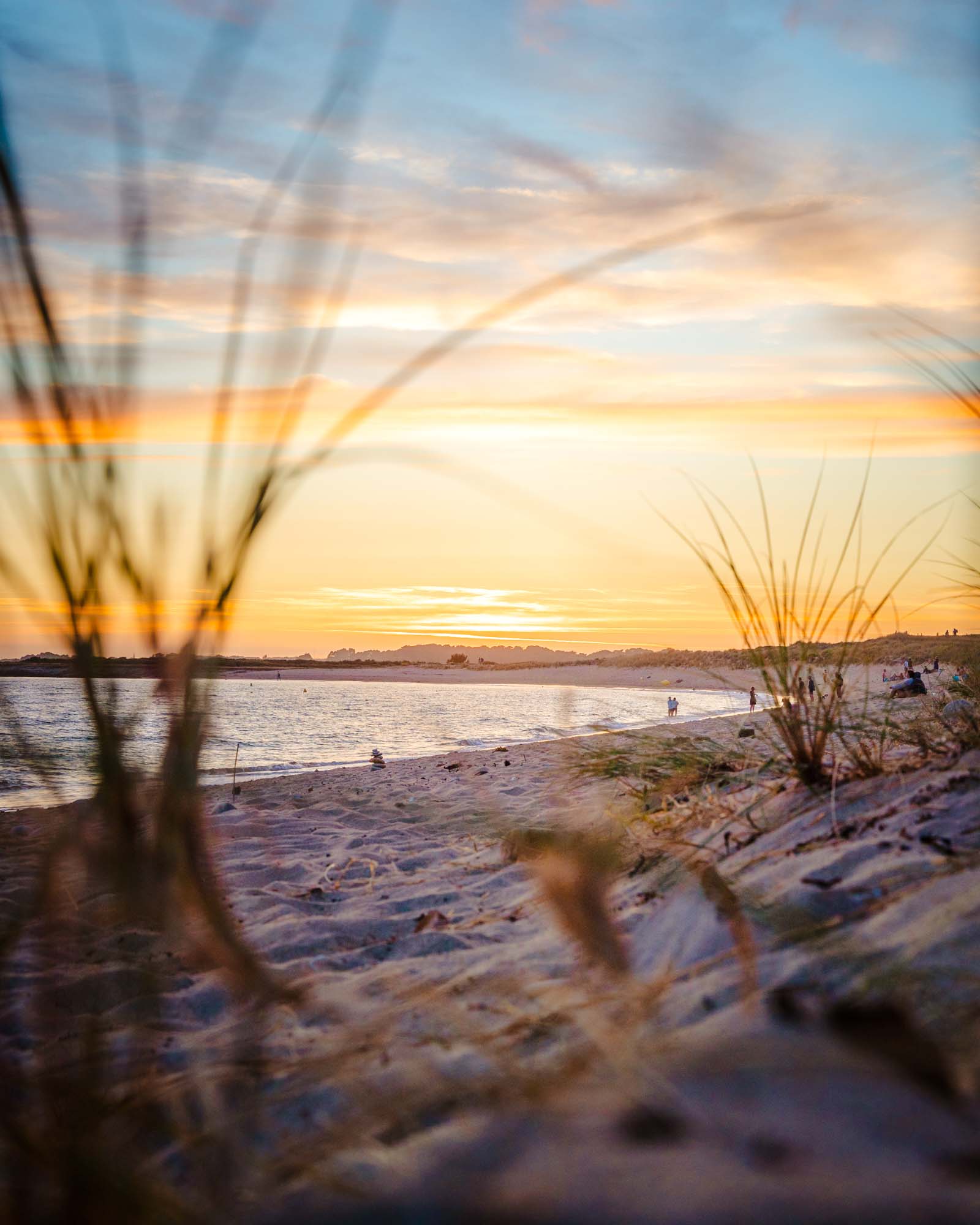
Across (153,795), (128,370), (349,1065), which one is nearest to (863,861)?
(349,1065)

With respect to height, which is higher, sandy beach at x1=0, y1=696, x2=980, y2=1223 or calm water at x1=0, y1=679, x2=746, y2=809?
sandy beach at x1=0, y1=696, x2=980, y2=1223

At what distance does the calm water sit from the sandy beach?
0.57m

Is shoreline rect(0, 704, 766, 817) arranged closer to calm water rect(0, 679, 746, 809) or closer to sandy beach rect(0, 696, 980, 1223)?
calm water rect(0, 679, 746, 809)

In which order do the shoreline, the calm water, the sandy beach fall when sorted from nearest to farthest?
1. the sandy beach
2. the calm water
3. the shoreline

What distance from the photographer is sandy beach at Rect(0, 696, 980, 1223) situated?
716 millimetres

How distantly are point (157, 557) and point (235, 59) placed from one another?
0.68 meters

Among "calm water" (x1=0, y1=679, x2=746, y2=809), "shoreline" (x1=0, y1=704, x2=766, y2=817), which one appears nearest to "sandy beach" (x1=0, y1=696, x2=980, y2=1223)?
"calm water" (x1=0, y1=679, x2=746, y2=809)

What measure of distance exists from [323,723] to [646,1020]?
551 inches

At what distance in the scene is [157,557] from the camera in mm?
1246

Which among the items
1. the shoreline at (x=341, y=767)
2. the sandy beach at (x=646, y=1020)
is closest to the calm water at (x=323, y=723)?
the shoreline at (x=341, y=767)

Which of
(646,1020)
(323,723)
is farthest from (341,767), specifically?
(323,723)

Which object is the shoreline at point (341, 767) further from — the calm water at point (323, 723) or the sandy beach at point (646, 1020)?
the sandy beach at point (646, 1020)

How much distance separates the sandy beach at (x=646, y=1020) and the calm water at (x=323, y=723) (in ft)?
1.88

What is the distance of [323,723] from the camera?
14727mm
